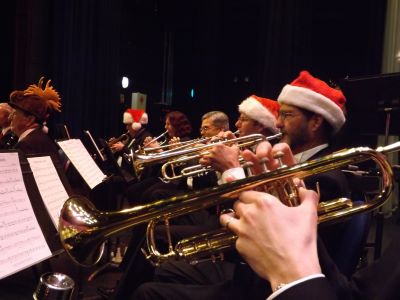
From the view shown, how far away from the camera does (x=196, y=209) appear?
121cm

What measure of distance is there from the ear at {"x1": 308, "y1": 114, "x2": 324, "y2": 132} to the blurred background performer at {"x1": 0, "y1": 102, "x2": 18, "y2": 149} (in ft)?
9.31

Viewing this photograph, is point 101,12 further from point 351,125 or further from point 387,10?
point 351,125

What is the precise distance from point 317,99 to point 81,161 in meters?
1.43

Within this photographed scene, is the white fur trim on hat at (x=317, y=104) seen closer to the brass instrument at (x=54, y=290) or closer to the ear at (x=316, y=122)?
the ear at (x=316, y=122)

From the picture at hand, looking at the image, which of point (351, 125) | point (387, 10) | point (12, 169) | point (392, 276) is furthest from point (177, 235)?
point (387, 10)

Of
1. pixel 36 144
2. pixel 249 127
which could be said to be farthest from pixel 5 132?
pixel 249 127

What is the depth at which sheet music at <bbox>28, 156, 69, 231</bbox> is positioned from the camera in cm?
150

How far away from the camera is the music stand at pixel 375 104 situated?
2.80m

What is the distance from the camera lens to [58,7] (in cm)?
649

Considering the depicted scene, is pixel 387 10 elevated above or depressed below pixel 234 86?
above

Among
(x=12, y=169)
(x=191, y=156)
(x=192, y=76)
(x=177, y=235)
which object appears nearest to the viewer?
(x=12, y=169)

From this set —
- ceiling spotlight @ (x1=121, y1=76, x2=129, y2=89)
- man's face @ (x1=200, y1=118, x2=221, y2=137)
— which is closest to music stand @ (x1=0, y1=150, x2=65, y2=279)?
man's face @ (x1=200, y1=118, x2=221, y2=137)

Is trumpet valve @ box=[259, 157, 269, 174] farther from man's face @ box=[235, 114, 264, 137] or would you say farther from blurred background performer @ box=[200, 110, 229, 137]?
blurred background performer @ box=[200, 110, 229, 137]

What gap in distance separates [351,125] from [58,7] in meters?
5.16
